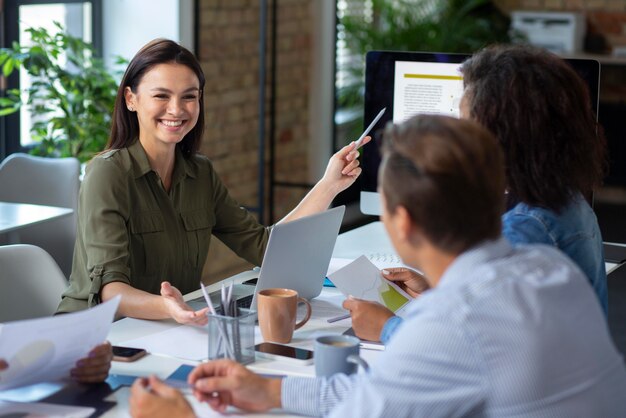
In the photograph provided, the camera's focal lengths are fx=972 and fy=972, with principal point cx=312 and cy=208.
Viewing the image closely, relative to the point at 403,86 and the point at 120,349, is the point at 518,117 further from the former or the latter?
the point at 403,86

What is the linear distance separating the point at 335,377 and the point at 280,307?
0.45 metres

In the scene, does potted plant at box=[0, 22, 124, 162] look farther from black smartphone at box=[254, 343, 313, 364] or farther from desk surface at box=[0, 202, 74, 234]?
black smartphone at box=[254, 343, 313, 364]

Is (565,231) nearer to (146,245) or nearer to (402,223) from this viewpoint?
(402,223)

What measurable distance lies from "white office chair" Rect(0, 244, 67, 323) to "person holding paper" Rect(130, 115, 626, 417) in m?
1.20

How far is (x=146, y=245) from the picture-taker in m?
2.42

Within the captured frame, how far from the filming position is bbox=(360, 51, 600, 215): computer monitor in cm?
268

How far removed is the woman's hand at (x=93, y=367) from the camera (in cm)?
169

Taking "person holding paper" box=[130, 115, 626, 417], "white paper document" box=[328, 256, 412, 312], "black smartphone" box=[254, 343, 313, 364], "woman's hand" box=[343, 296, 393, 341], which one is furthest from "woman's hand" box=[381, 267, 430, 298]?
"person holding paper" box=[130, 115, 626, 417]

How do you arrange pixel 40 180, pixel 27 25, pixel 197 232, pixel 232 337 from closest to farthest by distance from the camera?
1. pixel 232 337
2. pixel 197 232
3. pixel 40 180
4. pixel 27 25

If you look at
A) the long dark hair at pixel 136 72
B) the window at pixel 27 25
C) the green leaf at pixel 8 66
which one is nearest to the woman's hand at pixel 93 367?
the long dark hair at pixel 136 72

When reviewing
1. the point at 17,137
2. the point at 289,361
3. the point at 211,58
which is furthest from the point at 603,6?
the point at 289,361

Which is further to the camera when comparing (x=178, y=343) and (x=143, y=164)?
(x=143, y=164)

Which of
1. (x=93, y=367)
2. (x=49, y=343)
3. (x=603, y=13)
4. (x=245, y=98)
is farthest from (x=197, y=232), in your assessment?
(x=603, y=13)

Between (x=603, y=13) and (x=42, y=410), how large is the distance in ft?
21.4
